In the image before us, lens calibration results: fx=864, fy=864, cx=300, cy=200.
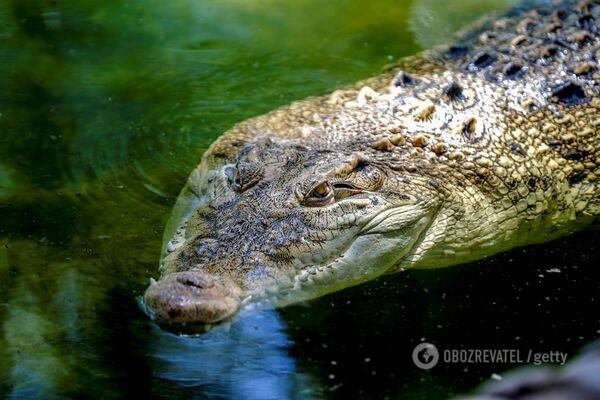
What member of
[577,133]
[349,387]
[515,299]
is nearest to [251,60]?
[577,133]

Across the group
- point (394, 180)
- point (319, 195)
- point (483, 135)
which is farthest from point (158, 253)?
point (483, 135)

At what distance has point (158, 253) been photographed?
14.9 feet

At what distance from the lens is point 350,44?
731cm

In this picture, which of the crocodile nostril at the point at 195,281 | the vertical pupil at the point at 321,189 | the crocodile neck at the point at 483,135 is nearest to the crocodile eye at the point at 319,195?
the vertical pupil at the point at 321,189

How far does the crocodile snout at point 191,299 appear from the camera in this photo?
11.9ft

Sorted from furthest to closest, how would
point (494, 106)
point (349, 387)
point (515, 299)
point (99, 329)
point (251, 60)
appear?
1. point (251, 60)
2. point (494, 106)
3. point (515, 299)
4. point (99, 329)
5. point (349, 387)

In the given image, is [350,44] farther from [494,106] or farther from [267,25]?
[494,106]

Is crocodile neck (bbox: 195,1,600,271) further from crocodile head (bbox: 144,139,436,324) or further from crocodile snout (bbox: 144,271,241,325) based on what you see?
crocodile snout (bbox: 144,271,241,325)

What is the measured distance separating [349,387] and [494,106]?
2014mm

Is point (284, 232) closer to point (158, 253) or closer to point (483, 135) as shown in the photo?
point (158, 253)

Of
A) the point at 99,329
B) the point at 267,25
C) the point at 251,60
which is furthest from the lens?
the point at 267,25

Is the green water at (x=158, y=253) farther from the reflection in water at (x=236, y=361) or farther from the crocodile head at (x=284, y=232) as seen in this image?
the crocodile head at (x=284, y=232)

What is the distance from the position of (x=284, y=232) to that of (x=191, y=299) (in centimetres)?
64

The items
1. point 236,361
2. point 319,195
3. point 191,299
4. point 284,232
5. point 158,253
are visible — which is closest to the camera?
point 191,299
